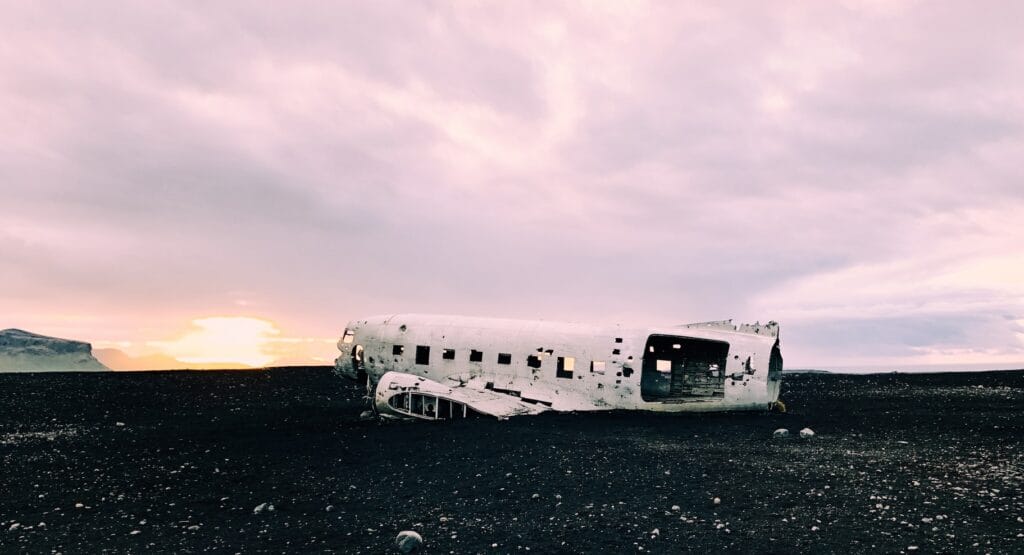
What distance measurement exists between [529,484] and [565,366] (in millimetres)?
11545

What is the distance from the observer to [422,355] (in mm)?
24719

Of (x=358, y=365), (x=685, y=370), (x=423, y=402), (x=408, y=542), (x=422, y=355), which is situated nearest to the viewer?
(x=408, y=542)

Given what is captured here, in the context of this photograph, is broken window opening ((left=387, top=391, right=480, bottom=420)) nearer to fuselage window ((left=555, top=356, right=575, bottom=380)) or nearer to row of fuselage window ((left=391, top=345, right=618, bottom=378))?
row of fuselage window ((left=391, top=345, right=618, bottom=378))

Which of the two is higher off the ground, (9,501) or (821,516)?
(821,516)

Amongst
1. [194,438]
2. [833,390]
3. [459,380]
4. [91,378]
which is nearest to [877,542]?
[459,380]

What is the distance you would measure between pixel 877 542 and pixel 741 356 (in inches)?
586

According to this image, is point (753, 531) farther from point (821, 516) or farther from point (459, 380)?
point (459, 380)

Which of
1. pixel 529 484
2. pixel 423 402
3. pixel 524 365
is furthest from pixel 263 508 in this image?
pixel 524 365

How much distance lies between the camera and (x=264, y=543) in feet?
30.7

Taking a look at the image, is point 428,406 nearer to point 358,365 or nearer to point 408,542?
point 358,365

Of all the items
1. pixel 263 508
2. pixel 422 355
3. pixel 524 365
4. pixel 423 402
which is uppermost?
pixel 422 355

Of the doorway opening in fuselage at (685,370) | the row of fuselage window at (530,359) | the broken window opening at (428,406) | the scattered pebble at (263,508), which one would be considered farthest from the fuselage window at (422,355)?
the scattered pebble at (263,508)

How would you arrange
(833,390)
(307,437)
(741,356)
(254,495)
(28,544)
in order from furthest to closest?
(833,390), (741,356), (307,437), (254,495), (28,544)

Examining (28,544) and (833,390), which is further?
(833,390)
